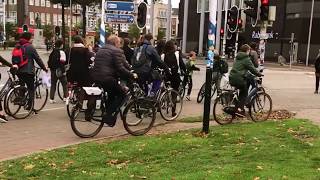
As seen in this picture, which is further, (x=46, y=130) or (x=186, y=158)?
(x=46, y=130)

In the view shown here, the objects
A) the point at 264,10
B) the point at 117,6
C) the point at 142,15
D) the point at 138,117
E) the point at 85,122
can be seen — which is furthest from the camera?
the point at 142,15

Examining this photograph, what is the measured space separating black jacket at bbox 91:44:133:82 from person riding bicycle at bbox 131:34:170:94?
2225 millimetres

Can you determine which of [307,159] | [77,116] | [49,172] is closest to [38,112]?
[77,116]

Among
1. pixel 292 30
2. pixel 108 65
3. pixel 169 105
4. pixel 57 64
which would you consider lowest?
pixel 169 105

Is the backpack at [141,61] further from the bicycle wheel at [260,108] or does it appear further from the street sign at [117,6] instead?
the street sign at [117,6]

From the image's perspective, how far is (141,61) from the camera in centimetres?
1145

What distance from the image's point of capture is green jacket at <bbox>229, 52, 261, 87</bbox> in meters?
10.8

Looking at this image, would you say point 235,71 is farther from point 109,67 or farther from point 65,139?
point 65,139

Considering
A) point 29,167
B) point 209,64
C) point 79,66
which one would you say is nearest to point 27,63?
point 79,66

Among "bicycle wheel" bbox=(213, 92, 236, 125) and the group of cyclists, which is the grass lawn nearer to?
the group of cyclists

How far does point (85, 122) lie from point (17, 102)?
2457 millimetres

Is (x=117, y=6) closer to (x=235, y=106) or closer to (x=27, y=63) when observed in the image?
(x=27, y=63)

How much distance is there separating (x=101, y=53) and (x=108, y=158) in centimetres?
237

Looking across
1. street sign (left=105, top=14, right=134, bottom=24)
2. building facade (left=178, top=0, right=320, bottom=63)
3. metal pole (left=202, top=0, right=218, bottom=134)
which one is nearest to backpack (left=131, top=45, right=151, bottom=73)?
metal pole (left=202, top=0, right=218, bottom=134)
